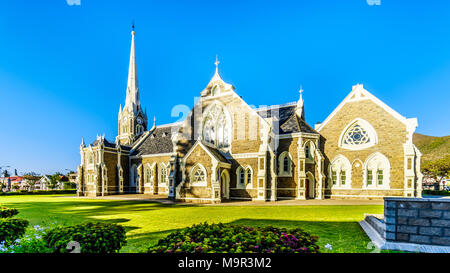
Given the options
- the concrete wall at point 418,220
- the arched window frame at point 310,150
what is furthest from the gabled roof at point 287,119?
the concrete wall at point 418,220

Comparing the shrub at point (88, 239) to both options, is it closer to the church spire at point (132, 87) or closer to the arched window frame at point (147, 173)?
the arched window frame at point (147, 173)

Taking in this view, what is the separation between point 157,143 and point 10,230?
3141cm

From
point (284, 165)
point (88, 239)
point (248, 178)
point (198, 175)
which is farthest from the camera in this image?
point (284, 165)

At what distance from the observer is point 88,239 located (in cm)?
420

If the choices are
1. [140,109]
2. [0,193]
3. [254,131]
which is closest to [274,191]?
[254,131]

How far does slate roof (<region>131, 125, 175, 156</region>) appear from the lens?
3511 centimetres

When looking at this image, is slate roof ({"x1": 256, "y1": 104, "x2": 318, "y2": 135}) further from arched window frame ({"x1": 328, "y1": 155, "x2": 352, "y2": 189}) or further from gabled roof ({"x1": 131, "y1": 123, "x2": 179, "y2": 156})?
gabled roof ({"x1": 131, "y1": 123, "x2": 179, "y2": 156})

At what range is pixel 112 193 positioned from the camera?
111 feet

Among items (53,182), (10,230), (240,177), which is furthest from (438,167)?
(53,182)

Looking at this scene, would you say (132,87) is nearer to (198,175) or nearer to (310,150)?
(198,175)

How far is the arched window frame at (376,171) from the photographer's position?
2317 cm

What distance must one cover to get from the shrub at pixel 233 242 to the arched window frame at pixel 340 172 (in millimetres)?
23428
